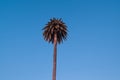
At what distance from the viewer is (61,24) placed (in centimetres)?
7350

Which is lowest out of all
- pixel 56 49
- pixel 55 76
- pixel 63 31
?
pixel 55 76

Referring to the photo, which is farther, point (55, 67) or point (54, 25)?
point (54, 25)

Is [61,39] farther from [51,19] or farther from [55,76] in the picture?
[55,76]

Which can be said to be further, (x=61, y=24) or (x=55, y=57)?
(x=61, y=24)

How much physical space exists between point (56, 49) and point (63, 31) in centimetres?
545

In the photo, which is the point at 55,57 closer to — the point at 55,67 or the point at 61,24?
the point at 55,67

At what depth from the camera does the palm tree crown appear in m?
72.4

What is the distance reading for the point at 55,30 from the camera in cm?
7244

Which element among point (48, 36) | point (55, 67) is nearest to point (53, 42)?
point (48, 36)

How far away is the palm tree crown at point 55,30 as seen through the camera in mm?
72438

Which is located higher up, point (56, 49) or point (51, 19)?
point (51, 19)

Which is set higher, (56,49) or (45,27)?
(45,27)

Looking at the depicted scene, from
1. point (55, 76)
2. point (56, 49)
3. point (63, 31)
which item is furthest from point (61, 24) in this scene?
point (55, 76)

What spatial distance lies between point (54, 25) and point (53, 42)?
3.51m
